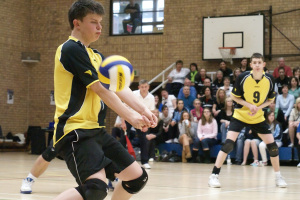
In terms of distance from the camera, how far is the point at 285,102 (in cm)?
1480

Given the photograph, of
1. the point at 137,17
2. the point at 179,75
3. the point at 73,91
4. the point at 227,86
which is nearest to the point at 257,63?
the point at 73,91

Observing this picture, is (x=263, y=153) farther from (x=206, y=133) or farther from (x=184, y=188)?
(x=184, y=188)

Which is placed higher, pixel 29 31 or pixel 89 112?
pixel 29 31

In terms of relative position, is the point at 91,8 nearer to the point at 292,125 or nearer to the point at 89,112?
the point at 89,112

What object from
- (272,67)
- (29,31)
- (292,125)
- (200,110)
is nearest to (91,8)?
Answer: (292,125)

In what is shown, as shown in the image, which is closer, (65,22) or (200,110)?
(200,110)

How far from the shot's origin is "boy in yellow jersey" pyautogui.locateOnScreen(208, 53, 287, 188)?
7703mm

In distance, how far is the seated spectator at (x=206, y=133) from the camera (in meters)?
14.5

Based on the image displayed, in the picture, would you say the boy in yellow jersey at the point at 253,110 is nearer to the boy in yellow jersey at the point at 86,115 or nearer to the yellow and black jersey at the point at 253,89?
the yellow and black jersey at the point at 253,89

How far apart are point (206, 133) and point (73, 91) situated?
11242 mm

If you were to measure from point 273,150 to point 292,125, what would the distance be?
20.7 feet

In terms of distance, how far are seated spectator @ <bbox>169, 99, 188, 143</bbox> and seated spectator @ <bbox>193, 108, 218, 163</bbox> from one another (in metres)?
0.79

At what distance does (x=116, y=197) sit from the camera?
4.12 m

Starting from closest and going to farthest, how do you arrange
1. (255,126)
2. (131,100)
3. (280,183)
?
(131,100), (280,183), (255,126)
